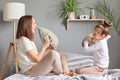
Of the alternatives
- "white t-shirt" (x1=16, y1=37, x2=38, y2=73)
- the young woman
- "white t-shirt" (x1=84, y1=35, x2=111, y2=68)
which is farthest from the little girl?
"white t-shirt" (x1=16, y1=37, x2=38, y2=73)

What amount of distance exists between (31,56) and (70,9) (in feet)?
4.32

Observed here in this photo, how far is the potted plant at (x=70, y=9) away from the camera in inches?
139

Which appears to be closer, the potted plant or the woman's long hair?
the woman's long hair

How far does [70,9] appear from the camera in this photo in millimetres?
3543

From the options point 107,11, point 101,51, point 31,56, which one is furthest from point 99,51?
point 107,11

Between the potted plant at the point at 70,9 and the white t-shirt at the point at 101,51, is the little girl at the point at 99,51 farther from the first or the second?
the potted plant at the point at 70,9

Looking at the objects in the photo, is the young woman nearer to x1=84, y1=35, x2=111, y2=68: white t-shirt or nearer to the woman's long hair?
the woman's long hair

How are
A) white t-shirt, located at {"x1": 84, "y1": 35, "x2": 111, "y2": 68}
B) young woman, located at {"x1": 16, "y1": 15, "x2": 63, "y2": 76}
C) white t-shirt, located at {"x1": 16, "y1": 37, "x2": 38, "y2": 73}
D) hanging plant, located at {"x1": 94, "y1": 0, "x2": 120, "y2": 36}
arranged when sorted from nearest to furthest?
young woman, located at {"x1": 16, "y1": 15, "x2": 63, "y2": 76}
white t-shirt, located at {"x1": 16, "y1": 37, "x2": 38, "y2": 73}
white t-shirt, located at {"x1": 84, "y1": 35, "x2": 111, "y2": 68}
hanging plant, located at {"x1": 94, "y1": 0, "x2": 120, "y2": 36}

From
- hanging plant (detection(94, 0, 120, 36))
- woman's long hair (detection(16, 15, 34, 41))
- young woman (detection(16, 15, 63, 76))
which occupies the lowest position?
young woman (detection(16, 15, 63, 76))

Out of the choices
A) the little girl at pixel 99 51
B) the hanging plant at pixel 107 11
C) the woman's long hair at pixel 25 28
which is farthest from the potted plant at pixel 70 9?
the woman's long hair at pixel 25 28

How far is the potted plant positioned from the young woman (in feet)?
3.31

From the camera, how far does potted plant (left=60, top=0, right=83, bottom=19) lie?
3534mm

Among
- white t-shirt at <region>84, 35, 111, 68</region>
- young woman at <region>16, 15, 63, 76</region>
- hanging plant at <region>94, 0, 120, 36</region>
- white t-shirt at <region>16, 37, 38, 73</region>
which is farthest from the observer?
hanging plant at <region>94, 0, 120, 36</region>

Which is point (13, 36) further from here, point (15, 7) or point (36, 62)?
point (36, 62)
